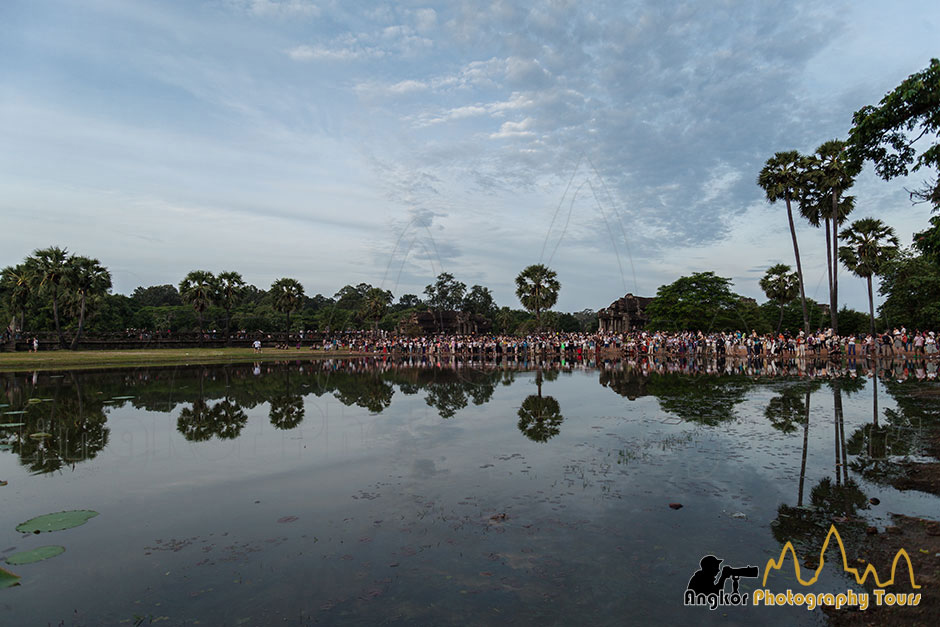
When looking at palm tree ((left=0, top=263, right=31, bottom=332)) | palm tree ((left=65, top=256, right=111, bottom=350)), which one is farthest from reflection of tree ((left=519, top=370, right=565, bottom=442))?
palm tree ((left=0, top=263, right=31, bottom=332))

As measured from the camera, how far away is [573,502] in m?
7.32

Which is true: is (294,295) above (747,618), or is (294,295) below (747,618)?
above

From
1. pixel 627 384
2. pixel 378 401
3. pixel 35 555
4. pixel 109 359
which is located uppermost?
pixel 109 359

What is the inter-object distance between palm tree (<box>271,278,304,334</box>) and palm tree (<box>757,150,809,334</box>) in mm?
56066

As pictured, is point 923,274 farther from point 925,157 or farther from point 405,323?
point 405,323

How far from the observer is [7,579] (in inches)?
206

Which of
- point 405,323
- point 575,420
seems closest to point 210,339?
point 405,323

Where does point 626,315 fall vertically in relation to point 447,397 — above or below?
above

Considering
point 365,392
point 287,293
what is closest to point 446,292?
point 287,293

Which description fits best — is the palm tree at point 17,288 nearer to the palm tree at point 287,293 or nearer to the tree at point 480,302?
the palm tree at point 287,293

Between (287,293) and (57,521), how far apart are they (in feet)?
214

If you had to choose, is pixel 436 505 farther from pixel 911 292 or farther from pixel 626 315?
pixel 626 315

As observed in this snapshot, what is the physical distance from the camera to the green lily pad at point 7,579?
5141 mm

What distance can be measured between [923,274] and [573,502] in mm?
61021
